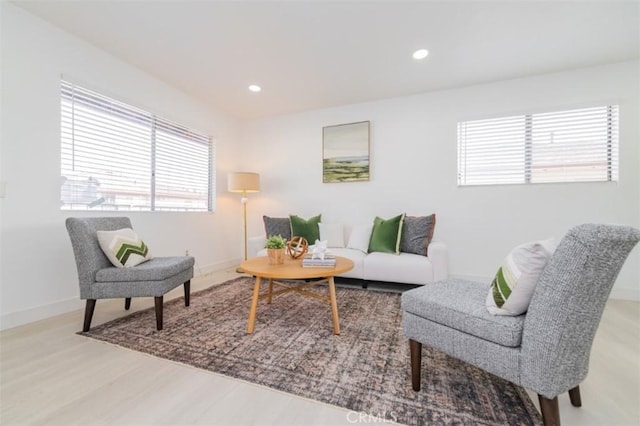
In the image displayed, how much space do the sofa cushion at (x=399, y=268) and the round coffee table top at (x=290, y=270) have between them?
0.74m

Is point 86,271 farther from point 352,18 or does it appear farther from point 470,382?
point 352,18

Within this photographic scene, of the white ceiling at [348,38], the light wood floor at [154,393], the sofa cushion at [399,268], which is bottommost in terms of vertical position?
the light wood floor at [154,393]

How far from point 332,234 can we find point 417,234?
1.09 m

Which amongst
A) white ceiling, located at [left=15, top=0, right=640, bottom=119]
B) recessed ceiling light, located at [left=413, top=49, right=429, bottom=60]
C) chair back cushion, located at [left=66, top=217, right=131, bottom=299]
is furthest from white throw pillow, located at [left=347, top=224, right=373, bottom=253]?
chair back cushion, located at [left=66, top=217, right=131, bottom=299]

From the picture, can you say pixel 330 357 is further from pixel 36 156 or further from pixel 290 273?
pixel 36 156

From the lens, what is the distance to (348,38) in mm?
2363

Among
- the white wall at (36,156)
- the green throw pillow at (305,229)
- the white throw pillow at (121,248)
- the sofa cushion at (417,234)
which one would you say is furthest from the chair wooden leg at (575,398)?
the white wall at (36,156)

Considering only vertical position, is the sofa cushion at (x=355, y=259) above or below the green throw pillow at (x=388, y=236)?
below

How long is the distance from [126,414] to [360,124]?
12.2 feet

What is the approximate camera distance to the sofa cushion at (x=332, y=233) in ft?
11.6

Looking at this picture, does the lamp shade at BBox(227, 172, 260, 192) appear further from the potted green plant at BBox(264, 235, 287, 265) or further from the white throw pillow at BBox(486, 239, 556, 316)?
the white throw pillow at BBox(486, 239, 556, 316)

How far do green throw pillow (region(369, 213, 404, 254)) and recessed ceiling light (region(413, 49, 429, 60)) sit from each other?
1.70 meters

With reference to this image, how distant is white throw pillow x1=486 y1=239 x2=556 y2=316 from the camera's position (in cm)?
103

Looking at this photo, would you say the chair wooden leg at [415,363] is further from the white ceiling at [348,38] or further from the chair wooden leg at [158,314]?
the white ceiling at [348,38]
